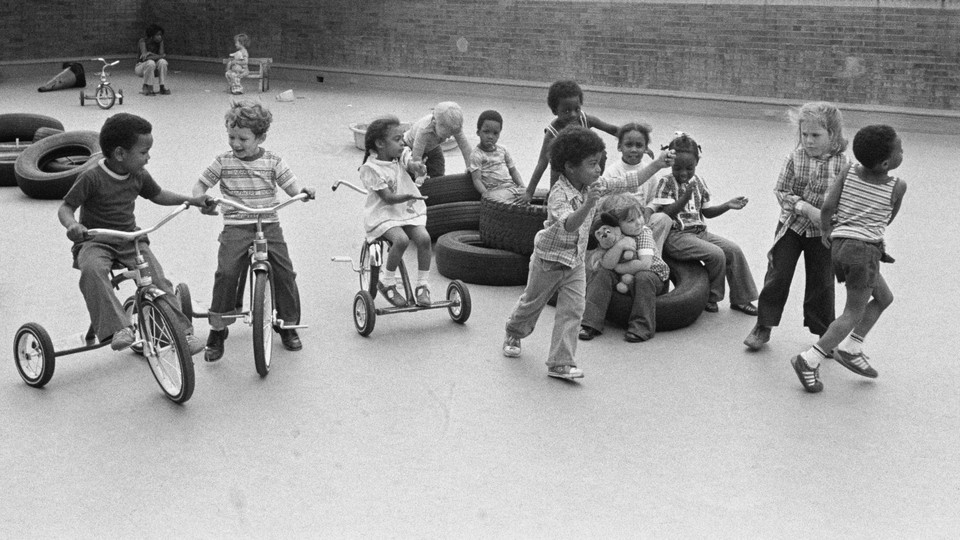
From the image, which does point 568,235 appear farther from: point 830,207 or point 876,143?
point 876,143

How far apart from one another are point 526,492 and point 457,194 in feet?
14.9

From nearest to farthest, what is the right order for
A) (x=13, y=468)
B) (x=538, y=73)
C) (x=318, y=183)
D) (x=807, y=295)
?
(x=13, y=468), (x=807, y=295), (x=318, y=183), (x=538, y=73)

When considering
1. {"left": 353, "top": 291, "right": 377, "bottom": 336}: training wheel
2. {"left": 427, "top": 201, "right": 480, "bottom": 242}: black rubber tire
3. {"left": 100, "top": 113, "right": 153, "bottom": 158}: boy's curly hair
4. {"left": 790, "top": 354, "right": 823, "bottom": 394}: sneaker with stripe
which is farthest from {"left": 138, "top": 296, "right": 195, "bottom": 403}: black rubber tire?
{"left": 427, "top": 201, "right": 480, "bottom": 242}: black rubber tire

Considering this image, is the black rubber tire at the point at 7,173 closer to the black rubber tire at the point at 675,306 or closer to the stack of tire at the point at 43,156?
the stack of tire at the point at 43,156

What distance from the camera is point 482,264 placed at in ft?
24.9

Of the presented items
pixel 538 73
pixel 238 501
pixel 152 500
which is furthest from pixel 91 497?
pixel 538 73

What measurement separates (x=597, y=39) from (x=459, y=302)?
1271 cm

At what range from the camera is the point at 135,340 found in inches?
217

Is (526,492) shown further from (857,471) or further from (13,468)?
(13,468)

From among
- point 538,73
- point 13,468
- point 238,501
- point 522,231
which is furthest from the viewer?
point 538,73

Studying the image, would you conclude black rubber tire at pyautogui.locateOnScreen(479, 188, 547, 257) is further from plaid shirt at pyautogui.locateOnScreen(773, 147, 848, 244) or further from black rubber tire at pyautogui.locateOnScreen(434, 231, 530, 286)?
plaid shirt at pyautogui.locateOnScreen(773, 147, 848, 244)

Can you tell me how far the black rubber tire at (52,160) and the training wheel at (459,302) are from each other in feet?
16.4

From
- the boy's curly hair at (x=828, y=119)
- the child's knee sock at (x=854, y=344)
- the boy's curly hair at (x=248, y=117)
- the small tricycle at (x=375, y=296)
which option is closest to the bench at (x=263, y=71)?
the small tricycle at (x=375, y=296)

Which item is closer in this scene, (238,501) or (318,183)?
(238,501)
